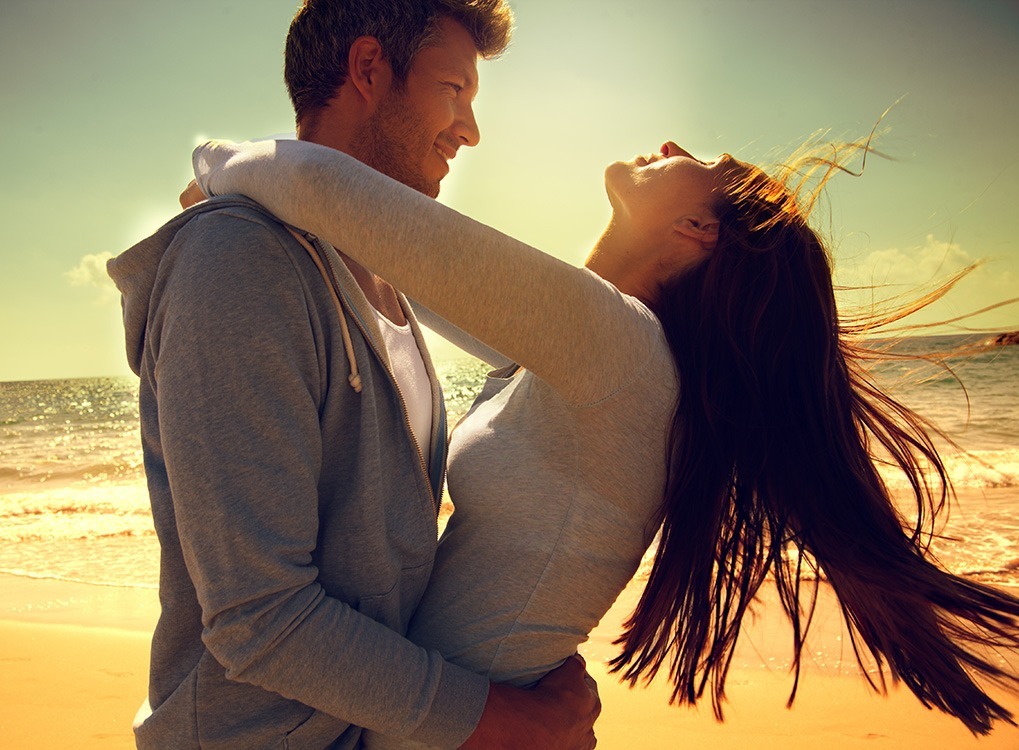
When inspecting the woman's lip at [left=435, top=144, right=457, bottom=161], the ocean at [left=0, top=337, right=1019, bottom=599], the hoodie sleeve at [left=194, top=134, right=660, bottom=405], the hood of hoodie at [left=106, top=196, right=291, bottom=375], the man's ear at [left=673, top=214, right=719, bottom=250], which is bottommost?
the ocean at [left=0, top=337, right=1019, bottom=599]

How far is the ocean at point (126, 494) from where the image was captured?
698 cm

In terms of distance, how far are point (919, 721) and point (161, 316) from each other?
3892mm

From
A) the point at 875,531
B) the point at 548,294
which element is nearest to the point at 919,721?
the point at 875,531

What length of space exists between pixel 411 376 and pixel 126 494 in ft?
42.1

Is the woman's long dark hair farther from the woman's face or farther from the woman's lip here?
the woman's lip

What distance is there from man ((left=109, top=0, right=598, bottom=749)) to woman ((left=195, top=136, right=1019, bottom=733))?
4.7 inches

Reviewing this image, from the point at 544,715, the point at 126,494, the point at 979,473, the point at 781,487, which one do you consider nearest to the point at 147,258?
the point at 544,715

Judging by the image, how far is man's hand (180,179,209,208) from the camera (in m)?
1.88

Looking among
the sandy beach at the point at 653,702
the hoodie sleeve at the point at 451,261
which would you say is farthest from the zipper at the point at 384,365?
the sandy beach at the point at 653,702

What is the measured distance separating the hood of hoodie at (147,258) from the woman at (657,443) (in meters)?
0.06

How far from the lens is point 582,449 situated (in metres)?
1.52

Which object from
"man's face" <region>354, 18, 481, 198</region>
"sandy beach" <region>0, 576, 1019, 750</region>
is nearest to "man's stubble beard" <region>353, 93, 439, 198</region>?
"man's face" <region>354, 18, 481, 198</region>

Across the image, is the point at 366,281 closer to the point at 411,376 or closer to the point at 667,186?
the point at 411,376

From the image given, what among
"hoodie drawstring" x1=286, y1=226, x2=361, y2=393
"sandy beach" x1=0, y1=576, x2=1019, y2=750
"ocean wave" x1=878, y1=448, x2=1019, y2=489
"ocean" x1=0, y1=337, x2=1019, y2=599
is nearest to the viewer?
"hoodie drawstring" x1=286, y1=226, x2=361, y2=393
